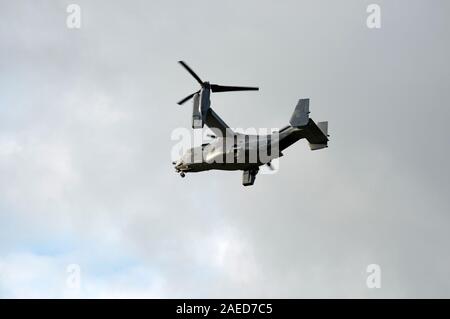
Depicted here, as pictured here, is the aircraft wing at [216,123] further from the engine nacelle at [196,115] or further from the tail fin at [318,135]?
the tail fin at [318,135]

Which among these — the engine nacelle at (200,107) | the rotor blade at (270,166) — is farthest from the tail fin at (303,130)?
the engine nacelle at (200,107)

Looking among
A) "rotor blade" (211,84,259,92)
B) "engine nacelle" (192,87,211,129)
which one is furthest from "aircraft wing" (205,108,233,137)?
"rotor blade" (211,84,259,92)

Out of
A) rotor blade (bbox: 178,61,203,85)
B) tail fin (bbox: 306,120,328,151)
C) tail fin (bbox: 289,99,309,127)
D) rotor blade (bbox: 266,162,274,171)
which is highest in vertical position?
rotor blade (bbox: 178,61,203,85)

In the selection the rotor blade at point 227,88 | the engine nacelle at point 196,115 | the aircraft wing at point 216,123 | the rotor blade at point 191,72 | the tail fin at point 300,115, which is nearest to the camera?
the tail fin at point 300,115

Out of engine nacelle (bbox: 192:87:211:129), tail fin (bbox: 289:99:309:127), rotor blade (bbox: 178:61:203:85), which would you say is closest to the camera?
tail fin (bbox: 289:99:309:127)

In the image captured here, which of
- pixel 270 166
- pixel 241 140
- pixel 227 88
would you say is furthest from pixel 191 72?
pixel 270 166

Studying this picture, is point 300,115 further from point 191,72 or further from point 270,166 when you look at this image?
point 191,72

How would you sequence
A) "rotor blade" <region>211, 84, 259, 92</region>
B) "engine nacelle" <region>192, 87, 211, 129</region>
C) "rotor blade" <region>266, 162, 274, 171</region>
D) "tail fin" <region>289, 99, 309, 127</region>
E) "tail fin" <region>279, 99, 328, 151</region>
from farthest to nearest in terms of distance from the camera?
"rotor blade" <region>211, 84, 259, 92</region> < "rotor blade" <region>266, 162, 274, 171</region> < "engine nacelle" <region>192, 87, 211, 129</region> < "tail fin" <region>279, 99, 328, 151</region> < "tail fin" <region>289, 99, 309, 127</region>

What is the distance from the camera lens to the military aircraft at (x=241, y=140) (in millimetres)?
85438

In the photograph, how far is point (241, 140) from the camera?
88.4m

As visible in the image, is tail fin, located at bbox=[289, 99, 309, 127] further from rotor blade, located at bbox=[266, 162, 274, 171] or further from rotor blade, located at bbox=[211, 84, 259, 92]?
rotor blade, located at bbox=[266, 162, 274, 171]

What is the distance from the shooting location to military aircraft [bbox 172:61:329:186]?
8544 cm
